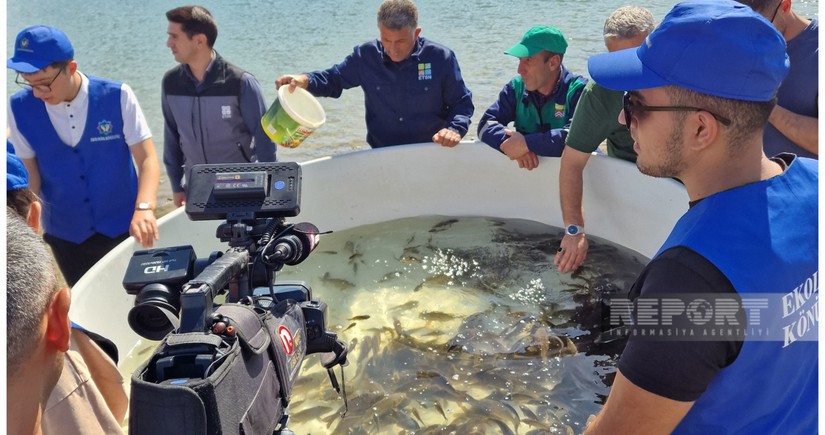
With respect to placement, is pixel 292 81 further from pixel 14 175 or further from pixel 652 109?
pixel 652 109

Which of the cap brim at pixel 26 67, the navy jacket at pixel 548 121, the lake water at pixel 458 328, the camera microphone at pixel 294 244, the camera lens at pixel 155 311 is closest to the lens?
the camera lens at pixel 155 311

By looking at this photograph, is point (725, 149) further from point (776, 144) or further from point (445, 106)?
point (445, 106)

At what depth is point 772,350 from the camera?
1631 millimetres

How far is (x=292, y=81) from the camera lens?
180 inches

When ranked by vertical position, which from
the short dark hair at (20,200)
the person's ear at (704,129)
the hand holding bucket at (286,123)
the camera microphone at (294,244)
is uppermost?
the person's ear at (704,129)

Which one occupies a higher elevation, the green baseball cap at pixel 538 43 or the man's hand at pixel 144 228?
the green baseball cap at pixel 538 43

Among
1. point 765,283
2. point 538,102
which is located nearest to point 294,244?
point 765,283

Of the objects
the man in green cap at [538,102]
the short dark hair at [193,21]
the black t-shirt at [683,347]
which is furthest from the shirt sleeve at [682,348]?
the short dark hair at [193,21]

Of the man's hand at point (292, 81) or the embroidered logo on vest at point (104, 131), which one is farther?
the man's hand at point (292, 81)

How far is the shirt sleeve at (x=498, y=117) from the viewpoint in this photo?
4871 mm

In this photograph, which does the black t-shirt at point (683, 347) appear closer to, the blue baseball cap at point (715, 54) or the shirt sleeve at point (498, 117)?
the blue baseball cap at point (715, 54)

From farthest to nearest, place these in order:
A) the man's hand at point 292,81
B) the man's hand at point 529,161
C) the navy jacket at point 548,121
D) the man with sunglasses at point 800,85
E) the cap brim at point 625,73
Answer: the man's hand at point 529,161, the navy jacket at point 548,121, the man's hand at point 292,81, the man with sunglasses at point 800,85, the cap brim at point 625,73

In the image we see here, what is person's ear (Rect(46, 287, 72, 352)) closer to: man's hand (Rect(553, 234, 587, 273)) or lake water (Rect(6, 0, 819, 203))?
man's hand (Rect(553, 234, 587, 273))

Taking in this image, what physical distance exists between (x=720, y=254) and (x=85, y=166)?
355cm
